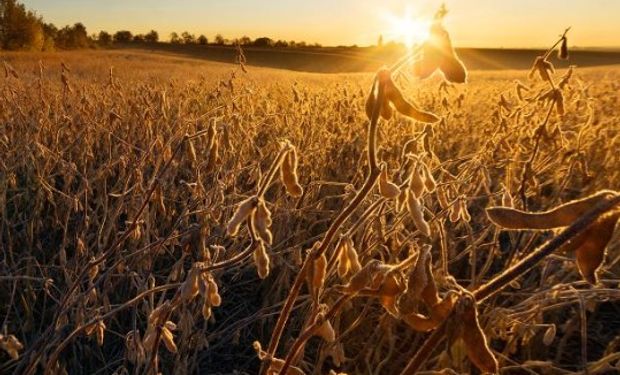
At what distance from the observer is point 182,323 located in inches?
62.9

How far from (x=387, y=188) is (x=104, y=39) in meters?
64.7

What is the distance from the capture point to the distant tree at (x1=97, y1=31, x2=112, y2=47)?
58.8m

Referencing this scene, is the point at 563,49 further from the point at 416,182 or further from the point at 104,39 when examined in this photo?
the point at 104,39

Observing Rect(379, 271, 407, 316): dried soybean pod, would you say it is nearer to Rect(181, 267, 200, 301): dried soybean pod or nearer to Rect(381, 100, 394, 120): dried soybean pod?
Rect(381, 100, 394, 120): dried soybean pod

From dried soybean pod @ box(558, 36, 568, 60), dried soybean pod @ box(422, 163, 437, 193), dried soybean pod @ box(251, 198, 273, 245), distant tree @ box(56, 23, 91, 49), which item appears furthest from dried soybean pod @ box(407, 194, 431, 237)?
distant tree @ box(56, 23, 91, 49)

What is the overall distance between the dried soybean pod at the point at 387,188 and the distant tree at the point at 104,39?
203 feet

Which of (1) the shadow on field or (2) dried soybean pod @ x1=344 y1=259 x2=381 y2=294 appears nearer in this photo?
(2) dried soybean pod @ x1=344 y1=259 x2=381 y2=294

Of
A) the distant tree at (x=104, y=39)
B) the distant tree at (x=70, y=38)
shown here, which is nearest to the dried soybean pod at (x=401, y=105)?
the distant tree at (x=70, y=38)

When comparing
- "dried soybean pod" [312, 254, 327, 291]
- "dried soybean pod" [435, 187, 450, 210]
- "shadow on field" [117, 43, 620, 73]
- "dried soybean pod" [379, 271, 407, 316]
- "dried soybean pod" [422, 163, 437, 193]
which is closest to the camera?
"dried soybean pod" [379, 271, 407, 316]

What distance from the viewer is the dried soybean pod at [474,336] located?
748mm

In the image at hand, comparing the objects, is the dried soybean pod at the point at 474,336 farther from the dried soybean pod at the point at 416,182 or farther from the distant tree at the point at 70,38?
the distant tree at the point at 70,38

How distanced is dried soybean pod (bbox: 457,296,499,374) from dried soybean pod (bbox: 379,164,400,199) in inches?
10.4

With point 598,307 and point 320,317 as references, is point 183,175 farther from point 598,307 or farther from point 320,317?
point 320,317

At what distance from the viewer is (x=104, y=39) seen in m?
60.4
